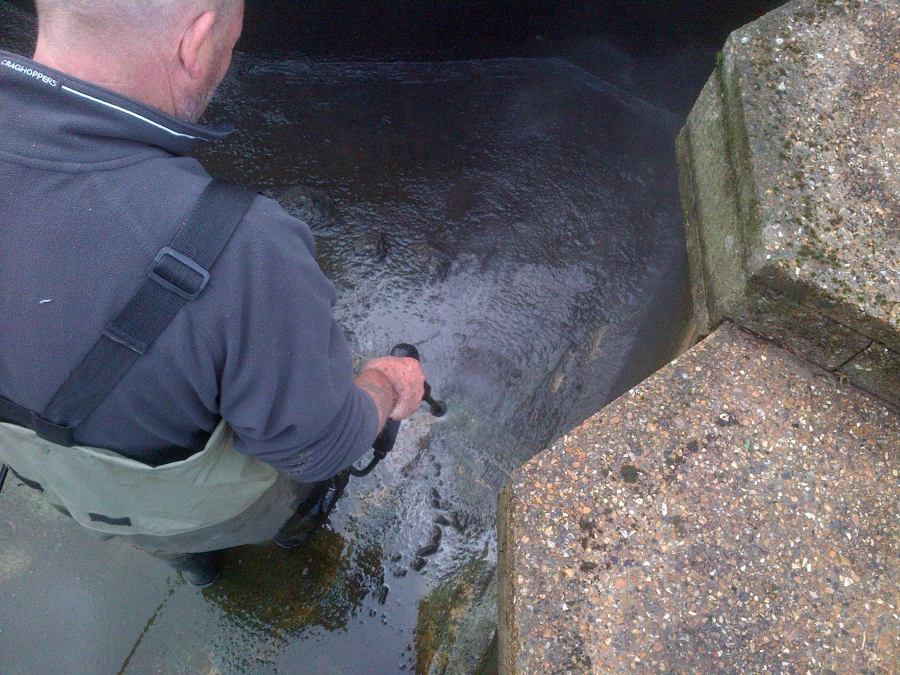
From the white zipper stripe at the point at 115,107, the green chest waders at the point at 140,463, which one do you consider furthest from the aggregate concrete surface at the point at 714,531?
the white zipper stripe at the point at 115,107

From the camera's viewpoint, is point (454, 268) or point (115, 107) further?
point (454, 268)

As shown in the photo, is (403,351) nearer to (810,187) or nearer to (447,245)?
(447,245)

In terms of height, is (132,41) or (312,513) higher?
(132,41)

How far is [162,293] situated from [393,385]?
94 cm

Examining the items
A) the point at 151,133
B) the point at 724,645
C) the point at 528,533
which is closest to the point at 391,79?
the point at 151,133

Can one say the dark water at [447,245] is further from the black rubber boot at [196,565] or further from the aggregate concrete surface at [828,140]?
the aggregate concrete surface at [828,140]

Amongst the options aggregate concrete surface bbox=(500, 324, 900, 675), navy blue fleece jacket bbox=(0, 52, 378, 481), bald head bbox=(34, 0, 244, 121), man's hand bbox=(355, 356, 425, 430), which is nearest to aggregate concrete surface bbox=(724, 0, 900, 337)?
aggregate concrete surface bbox=(500, 324, 900, 675)

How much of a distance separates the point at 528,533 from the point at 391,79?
116 inches

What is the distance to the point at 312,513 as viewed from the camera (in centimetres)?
224

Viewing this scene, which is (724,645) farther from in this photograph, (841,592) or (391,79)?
(391,79)

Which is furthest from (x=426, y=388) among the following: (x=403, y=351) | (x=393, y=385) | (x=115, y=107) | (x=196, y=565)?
(x=115, y=107)

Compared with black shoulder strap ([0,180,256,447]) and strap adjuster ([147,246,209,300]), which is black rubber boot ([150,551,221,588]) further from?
strap adjuster ([147,246,209,300])

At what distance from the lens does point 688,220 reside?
2.07m

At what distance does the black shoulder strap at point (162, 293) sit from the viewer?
39.4 inches
